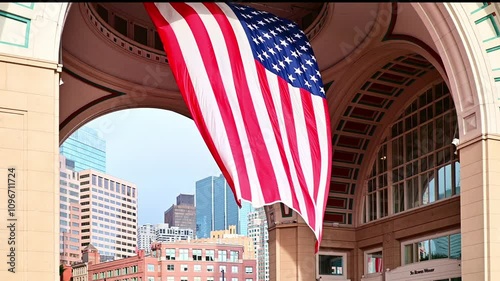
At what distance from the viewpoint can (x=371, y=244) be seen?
31.3m

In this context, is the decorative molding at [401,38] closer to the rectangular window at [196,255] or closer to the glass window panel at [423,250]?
the glass window panel at [423,250]

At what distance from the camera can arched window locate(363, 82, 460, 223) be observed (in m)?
27.6

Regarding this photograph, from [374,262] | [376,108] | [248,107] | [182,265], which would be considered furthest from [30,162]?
[182,265]

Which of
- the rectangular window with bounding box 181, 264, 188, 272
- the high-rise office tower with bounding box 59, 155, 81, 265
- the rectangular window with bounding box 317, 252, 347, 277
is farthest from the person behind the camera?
the high-rise office tower with bounding box 59, 155, 81, 265

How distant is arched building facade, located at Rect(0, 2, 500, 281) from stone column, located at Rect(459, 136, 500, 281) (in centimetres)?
4

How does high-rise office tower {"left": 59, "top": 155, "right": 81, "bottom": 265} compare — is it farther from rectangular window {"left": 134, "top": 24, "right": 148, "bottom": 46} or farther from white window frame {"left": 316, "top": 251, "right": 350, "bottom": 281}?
rectangular window {"left": 134, "top": 24, "right": 148, "bottom": 46}

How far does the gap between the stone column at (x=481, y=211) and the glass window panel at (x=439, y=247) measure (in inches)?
319

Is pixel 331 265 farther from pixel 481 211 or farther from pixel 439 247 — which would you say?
pixel 481 211

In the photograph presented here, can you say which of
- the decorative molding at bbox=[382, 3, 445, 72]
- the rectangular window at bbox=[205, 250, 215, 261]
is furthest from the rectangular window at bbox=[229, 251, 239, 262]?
the decorative molding at bbox=[382, 3, 445, 72]

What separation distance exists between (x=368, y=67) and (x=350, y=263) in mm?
9551

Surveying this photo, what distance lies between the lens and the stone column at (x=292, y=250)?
2961 cm

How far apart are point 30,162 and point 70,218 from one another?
137160 millimetres

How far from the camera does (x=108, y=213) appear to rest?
158m

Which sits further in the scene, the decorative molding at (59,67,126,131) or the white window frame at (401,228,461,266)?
the decorative molding at (59,67,126,131)
